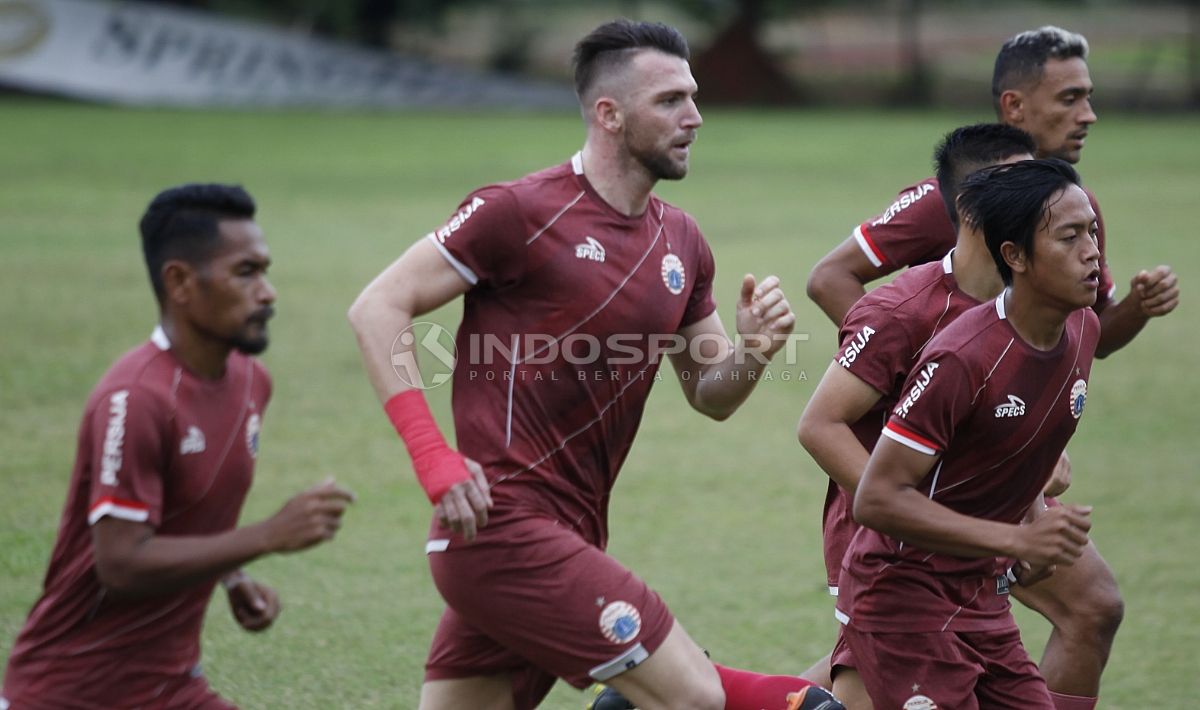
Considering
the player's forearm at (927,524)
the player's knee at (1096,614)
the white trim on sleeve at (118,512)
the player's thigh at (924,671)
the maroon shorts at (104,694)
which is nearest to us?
the white trim on sleeve at (118,512)

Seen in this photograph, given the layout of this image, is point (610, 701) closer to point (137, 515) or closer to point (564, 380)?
point (564, 380)

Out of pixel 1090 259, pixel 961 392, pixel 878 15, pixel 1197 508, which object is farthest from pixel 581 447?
pixel 878 15

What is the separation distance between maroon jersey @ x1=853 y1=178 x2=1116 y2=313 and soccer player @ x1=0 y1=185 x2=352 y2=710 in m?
2.68

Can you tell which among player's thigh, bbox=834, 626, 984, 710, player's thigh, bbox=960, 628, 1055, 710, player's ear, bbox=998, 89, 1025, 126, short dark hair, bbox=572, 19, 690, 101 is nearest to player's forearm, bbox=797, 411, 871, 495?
player's thigh, bbox=834, 626, 984, 710

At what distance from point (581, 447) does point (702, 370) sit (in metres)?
0.67

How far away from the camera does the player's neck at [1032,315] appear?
4.87 meters

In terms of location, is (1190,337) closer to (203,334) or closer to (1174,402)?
(1174,402)

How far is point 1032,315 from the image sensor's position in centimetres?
489

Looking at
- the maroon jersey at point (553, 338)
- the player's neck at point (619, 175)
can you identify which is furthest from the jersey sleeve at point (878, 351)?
the player's neck at point (619, 175)

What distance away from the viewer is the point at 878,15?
179 feet

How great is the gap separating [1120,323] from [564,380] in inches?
100

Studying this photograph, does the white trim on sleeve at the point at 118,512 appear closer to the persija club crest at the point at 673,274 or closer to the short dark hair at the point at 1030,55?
the persija club crest at the point at 673,274

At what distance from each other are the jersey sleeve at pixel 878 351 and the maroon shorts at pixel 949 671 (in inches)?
32.6

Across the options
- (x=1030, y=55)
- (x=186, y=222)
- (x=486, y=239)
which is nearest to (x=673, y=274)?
(x=486, y=239)
